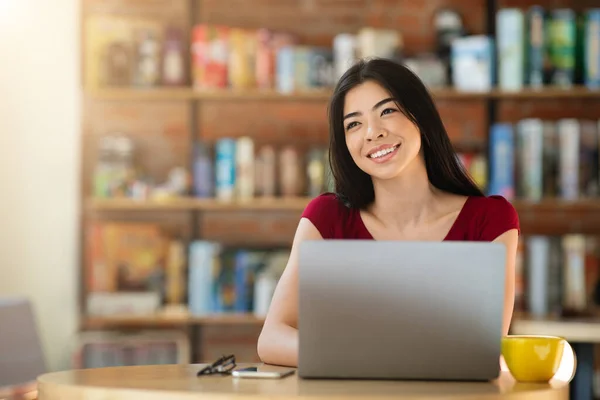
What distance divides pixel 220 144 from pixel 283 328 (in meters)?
2.32

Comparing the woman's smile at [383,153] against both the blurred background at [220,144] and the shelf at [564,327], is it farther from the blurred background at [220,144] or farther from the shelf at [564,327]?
the blurred background at [220,144]

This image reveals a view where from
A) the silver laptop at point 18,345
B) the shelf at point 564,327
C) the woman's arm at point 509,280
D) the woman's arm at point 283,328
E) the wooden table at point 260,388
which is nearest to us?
the wooden table at point 260,388

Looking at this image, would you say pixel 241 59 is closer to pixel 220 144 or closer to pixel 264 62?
pixel 264 62

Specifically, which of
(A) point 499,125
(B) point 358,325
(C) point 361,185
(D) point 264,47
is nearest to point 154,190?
(D) point 264,47

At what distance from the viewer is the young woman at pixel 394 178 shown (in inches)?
80.4

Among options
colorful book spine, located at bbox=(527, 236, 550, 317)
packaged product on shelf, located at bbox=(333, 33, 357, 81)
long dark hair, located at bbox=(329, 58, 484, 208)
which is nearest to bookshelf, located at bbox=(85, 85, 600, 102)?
packaged product on shelf, located at bbox=(333, 33, 357, 81)

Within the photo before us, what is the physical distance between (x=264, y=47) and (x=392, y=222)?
7.05 feet

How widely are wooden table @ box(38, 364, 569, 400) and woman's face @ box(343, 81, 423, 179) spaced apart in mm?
Result: 651

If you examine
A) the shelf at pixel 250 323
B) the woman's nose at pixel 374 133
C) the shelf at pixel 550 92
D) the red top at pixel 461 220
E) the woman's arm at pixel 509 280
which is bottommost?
the shelf at pixel 250 323

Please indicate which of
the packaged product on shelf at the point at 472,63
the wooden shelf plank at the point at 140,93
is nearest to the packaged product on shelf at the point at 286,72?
the wooden shelf plank at the point at 140,93

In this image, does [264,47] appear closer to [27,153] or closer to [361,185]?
[27,153]

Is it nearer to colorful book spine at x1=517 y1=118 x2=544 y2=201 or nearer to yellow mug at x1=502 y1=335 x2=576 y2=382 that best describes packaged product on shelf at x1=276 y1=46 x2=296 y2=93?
colorful book spine at x1=517 y1=118 x2=544 y2=201

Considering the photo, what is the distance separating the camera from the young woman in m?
2.04

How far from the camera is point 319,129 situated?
14.2ft
